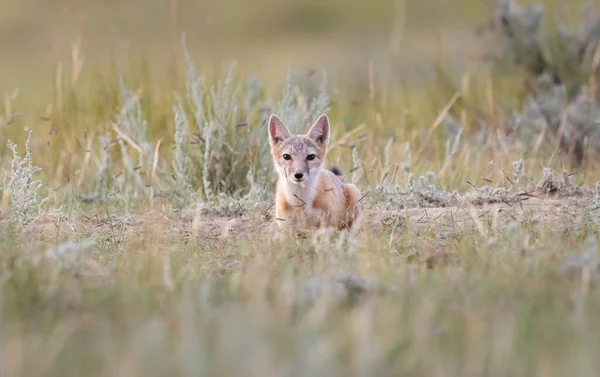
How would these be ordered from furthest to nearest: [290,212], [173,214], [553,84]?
1. [553,84]
2. [173,214]
3. [290,212]

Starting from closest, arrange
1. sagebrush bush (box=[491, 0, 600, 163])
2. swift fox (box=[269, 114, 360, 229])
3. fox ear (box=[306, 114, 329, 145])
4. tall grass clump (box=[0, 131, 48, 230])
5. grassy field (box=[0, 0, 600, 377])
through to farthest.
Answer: grassy field (box=[0, 0, 600, 377]) → tall grass clump (box=[0, 131, 48, 230]) → swift fox (box=[269, 114, 360, 229]) → fox ear (box=[306, 114, 329, 145]) → sagebrush bush (box=[491, 0, 600, 163])

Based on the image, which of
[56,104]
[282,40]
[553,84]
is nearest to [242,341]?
[56,104]

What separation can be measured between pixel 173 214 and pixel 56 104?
3.36 m

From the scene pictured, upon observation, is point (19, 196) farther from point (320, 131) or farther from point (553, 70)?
point (553, 70)

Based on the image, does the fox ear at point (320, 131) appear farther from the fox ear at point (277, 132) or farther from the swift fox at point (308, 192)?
the fox ear at point (277, 132)

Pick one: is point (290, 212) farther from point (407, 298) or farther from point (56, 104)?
point (56, 104)

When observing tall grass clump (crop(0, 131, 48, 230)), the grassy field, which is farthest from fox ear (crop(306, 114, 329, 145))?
tall grass clump (crop(0, 131, 48, 230))

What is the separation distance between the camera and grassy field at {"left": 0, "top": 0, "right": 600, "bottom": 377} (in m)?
3.24

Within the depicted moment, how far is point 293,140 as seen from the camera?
257 inches

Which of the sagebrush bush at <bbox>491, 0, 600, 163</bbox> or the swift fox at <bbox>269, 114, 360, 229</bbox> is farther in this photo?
the sagebrush bush at <bbox>491, 0, 600, 163</bbox>

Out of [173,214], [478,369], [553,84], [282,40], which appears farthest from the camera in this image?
[282,40]

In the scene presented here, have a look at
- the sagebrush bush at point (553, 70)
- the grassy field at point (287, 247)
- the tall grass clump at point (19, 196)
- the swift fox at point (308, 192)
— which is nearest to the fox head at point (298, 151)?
the swift fox at point (308, 192)

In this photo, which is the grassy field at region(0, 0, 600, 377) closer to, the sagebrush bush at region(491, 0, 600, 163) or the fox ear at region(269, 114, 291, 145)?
the sagebrush bush at region(491, 0, 600, 163)

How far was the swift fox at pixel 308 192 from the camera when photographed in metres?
6.19
